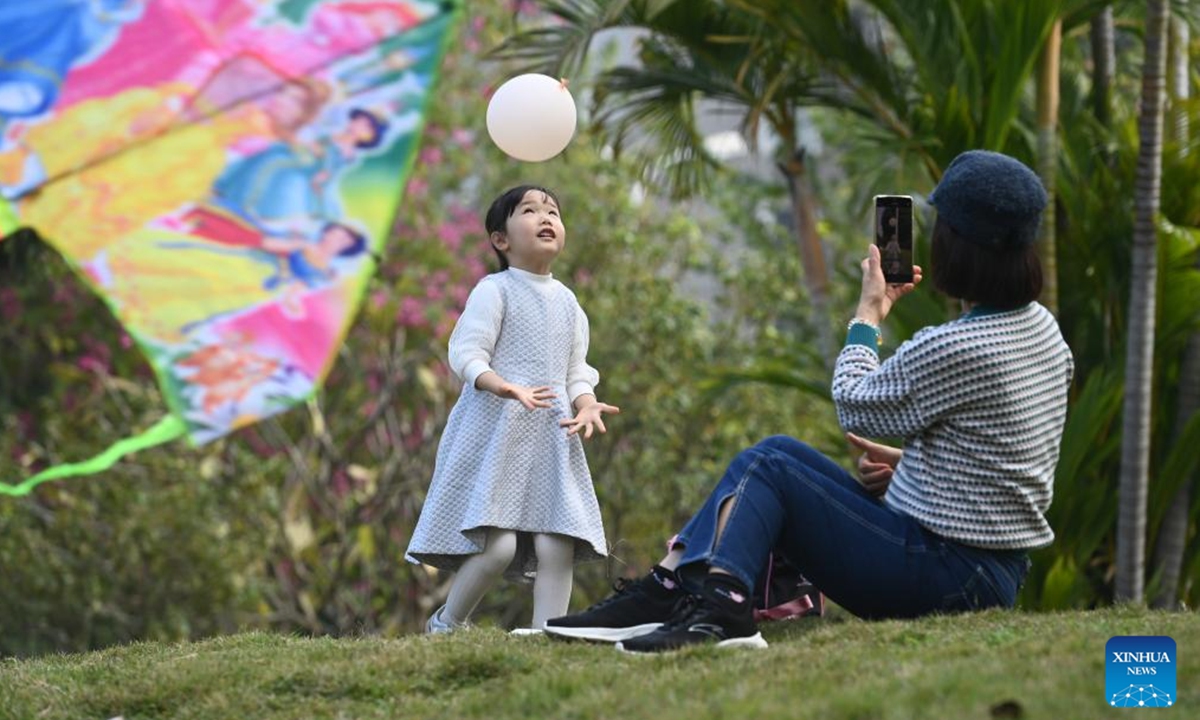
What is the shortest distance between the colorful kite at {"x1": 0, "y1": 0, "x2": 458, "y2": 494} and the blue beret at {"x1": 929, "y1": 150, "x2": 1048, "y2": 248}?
4447 millimetres

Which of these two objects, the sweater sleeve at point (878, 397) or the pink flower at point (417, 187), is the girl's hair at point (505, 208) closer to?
the sweater sleeve at point (878, 397)

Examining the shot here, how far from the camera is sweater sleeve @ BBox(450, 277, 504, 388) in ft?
17.0

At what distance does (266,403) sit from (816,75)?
9.13ft

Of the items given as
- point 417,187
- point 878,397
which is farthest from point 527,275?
point 417,187

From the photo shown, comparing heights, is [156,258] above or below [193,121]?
below

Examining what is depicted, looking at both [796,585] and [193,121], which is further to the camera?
[193,121]

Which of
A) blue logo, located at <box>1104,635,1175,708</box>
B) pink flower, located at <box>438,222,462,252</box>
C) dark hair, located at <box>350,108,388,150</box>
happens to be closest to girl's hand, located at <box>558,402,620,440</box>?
blue logo, located at <box>1104,635,1175,708</box>

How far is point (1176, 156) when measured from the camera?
8.01m

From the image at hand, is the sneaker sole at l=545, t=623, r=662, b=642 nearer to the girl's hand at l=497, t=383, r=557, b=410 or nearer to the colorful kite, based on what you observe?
the girl's hand at l=497, t=383, r=557, b=410

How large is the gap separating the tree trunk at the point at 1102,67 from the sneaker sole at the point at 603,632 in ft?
16.8

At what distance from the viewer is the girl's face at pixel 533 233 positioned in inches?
212

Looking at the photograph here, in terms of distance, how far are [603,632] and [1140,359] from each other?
12.2ft

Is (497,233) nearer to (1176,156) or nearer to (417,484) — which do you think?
(1176,156)

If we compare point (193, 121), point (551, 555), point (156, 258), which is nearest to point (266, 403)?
point (156, 258)
